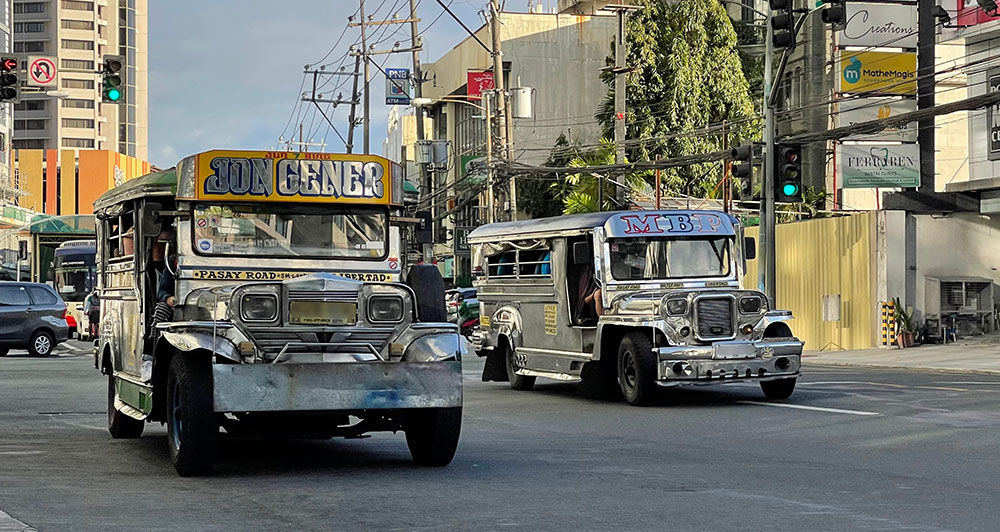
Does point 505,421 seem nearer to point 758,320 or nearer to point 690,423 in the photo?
point 690,423

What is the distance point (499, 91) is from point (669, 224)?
76.2ft

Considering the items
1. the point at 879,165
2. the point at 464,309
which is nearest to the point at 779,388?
the point at 879,165

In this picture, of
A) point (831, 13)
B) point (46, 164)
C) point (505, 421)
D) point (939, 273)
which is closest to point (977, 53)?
point (939, 273)

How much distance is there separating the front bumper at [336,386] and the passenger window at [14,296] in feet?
78.5

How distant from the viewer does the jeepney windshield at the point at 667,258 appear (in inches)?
758

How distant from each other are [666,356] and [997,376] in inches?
320

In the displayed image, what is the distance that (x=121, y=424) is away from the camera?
13.9 meters

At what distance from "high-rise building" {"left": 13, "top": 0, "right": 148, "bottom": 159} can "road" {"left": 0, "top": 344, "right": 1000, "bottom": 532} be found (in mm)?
150483

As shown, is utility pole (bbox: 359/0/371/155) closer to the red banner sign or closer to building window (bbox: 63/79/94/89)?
the red banner sign

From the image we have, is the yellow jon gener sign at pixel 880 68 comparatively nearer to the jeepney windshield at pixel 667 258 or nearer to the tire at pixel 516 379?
the tire at pixel 516 379

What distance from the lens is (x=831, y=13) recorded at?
78.0ft

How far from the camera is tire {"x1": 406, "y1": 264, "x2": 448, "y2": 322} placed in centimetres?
1168

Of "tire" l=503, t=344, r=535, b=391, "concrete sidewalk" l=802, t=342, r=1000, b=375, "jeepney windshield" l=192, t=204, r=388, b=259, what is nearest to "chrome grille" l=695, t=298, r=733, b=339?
"tire" l=503, t=344, r=535, b=391

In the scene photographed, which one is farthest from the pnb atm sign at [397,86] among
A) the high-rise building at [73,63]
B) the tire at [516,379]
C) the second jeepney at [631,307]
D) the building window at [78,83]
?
the building window at [78,83]
